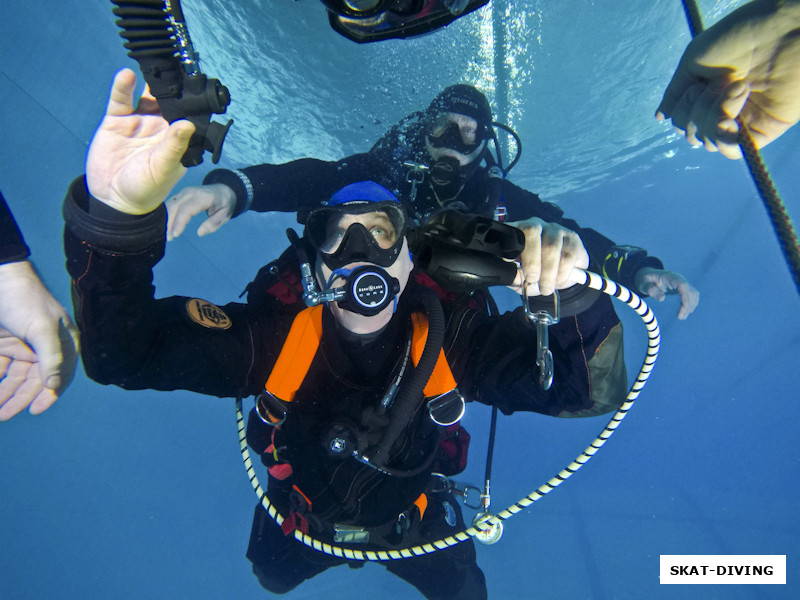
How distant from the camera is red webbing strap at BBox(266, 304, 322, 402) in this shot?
2689 mm

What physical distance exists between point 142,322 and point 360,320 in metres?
1.31

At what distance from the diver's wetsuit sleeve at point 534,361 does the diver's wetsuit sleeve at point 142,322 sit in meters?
1.49

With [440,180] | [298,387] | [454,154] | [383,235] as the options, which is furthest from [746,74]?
[454,154]

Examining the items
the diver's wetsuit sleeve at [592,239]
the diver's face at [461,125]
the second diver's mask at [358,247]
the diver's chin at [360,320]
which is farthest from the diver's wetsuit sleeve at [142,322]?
the diver's face at [461,125]

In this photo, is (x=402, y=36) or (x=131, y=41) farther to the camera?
(x=402, y=36)

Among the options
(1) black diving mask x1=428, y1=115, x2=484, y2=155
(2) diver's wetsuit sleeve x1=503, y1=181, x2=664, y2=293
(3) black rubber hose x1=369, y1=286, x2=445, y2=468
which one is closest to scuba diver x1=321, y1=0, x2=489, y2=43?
(3) black rubber hose x1=369, y1=286, x2=445, y2=468

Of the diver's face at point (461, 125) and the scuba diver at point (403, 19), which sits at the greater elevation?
the diver's face at point (461, 125)

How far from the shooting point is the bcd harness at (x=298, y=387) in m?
2.62

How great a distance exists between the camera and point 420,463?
2906 millimetres

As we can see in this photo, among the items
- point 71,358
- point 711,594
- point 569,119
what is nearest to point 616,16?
point 569,119

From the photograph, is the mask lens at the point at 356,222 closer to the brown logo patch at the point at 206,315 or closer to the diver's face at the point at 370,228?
the diver's face at the point at 370,228

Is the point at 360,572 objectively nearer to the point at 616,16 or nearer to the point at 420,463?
Answer: the point at 420,463

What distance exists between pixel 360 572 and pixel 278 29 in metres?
16.7

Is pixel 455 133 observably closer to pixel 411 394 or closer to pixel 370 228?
pixel 370 228
